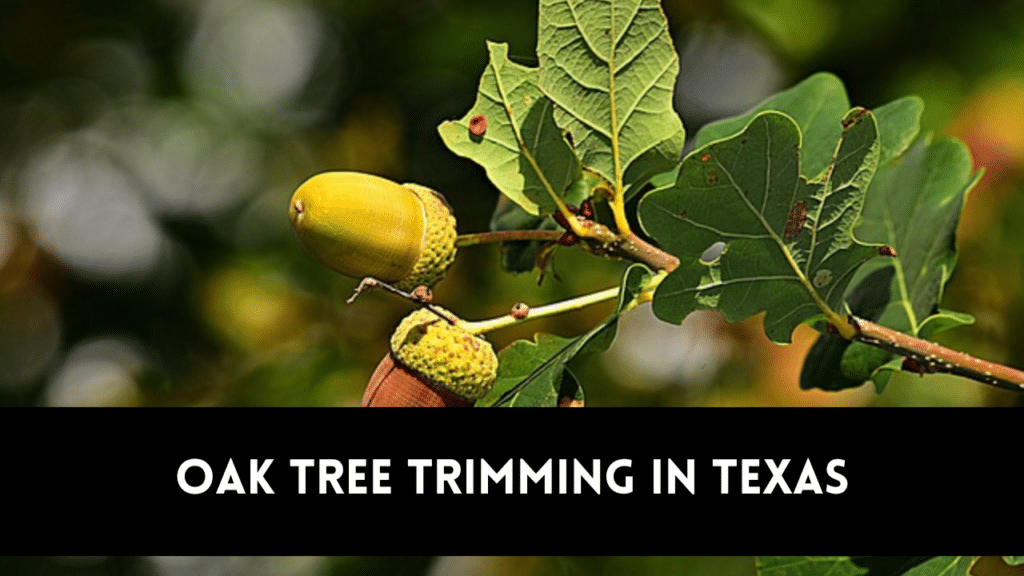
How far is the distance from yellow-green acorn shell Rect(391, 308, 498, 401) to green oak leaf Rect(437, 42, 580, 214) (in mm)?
97

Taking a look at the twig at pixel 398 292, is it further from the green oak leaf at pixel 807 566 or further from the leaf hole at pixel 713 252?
the green oak leaf at pixel 807 566

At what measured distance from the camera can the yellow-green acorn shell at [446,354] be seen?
2.77 feet

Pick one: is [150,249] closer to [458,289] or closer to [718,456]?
[458,289]

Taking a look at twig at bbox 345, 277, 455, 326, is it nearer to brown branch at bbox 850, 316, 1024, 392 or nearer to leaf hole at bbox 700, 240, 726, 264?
leaf hole at bbox 700, 240, 726, 264

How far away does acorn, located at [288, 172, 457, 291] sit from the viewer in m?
0.80

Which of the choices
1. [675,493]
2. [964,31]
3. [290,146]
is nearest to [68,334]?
[290,146]

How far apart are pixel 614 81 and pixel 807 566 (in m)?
0.43

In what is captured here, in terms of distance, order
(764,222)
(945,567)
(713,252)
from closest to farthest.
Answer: (764,222) < (945,567) < (713,252)

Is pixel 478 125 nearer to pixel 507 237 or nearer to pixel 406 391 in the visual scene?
pixel 507 237

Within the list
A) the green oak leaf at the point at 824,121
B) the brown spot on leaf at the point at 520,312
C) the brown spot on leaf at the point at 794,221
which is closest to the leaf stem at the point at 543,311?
the brown spot on leaf at the point at 520,312

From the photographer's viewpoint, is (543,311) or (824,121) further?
(824,121)

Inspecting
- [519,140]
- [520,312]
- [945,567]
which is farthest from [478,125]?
[945,567]

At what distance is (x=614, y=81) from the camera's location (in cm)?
→ 80

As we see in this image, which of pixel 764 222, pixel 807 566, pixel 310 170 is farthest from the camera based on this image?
pixel 310 170
